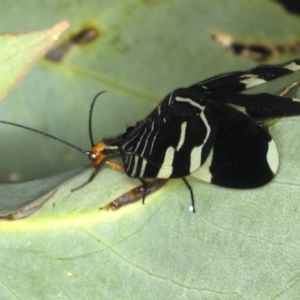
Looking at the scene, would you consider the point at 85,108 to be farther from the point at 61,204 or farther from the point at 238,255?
the point at 238,255

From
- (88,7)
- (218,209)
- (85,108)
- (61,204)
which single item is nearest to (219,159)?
(218,209)

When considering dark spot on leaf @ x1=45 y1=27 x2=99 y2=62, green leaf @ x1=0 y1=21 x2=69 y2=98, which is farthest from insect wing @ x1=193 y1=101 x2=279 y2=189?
dark spot on leaf @ x1=45 y1=27 x2=99 y2=62

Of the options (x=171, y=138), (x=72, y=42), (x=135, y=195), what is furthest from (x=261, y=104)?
(x=72, y=42)

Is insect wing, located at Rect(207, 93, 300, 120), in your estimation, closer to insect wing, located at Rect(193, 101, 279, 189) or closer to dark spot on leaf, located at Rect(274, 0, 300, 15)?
insect wing, located at Rect(193, 101, 279, 189)

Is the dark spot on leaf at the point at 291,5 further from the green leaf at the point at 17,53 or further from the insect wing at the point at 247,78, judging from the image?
the green leaf at the point at 17,53

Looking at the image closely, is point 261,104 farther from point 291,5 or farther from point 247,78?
point 291,5

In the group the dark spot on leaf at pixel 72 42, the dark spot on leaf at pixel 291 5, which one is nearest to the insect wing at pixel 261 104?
the dark spot on leaf at pixel 72 42
